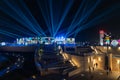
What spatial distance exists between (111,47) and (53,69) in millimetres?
14268

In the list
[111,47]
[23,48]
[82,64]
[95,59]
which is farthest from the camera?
[23,48]

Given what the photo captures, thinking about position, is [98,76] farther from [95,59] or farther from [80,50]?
[80,50]

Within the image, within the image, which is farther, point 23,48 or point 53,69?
point 23,48

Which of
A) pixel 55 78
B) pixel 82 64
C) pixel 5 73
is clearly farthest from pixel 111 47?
pixel 5 73

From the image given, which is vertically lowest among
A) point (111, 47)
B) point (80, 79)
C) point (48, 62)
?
point (80, 79)

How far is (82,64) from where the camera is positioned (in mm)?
28859

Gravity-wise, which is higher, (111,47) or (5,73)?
(111,47)

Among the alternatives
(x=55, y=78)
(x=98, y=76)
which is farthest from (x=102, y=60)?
(x=55, y=78)

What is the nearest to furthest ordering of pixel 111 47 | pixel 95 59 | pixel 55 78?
pixel 55 78 → pixel 95 59 → pixel 111 47

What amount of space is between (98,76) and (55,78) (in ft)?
20.4

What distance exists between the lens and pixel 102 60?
31.7 m

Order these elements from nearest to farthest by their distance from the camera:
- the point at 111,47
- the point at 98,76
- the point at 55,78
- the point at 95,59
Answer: the point at 55,78, the point at 98,76, the point at 95,59, the point at 111,47

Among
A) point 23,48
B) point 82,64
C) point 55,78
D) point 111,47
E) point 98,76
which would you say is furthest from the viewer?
point 23,48

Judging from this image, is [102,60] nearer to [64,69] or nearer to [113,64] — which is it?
[113,64]
